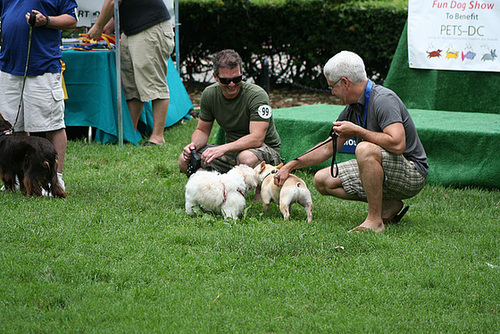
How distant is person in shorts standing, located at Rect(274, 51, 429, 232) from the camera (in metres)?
4.13

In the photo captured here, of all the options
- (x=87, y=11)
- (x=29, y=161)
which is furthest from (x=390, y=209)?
(x=87, y=11)

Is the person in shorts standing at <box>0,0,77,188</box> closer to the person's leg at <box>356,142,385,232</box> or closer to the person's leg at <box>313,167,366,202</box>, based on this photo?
the person's leg at <box>313,167,366,202</box>

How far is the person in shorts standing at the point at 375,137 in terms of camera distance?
4.13m

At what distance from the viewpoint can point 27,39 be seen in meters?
5.21

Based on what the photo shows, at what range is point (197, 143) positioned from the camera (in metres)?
5.34

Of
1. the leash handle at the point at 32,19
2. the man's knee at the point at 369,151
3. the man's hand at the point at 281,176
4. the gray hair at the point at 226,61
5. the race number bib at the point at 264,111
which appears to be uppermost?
the leash handle at the point at 32,19

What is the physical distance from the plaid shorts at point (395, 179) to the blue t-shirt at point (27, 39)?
9.14 feet

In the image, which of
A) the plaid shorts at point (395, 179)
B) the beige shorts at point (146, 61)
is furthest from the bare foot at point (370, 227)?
the beige shorts at point (146, 61)

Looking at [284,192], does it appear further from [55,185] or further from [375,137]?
[55,185]

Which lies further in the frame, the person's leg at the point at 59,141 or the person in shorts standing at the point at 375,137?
the person's leg at the point at 59,141

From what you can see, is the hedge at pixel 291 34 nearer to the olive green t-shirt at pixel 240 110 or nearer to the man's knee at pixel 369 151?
the olive green t-shirt at pixel 240 110

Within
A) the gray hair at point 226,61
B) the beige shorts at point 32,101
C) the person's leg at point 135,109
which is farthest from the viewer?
the person's leg at point 135,109

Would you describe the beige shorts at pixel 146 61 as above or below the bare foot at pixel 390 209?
above

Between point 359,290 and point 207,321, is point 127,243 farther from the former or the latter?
point 359,290
